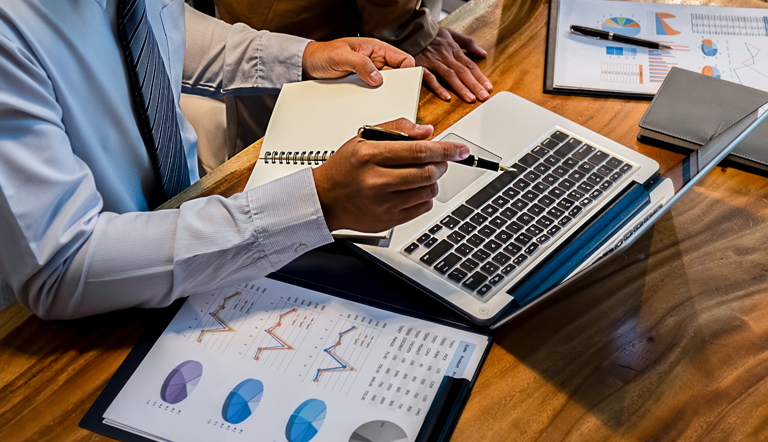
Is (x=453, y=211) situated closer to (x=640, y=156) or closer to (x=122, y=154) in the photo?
(x=640, y=156)

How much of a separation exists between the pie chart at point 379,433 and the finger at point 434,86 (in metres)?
0.66

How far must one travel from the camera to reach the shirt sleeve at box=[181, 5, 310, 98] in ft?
3.97

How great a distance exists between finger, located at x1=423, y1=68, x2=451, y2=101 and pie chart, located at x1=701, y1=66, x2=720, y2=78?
50 centimetres

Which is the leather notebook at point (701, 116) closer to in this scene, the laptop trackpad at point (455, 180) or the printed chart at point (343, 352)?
the laptop trackpad at point (455, 180)

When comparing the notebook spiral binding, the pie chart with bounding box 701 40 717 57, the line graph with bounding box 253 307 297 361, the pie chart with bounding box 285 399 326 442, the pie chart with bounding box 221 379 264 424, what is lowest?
the pie chart with bounding box 285 399 326 442

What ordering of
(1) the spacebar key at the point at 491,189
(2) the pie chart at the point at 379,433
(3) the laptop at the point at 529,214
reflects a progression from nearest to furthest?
1. (2) the pie chart at the point at 379,433
2. (3) the laptop at the point at 529,214
3. (1) the spacebar key at the point at 491,189

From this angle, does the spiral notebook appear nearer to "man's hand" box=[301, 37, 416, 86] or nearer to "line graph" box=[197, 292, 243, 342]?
"man's hand" box=[301, 37, 416, 86]

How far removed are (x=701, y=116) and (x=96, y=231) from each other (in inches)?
37.3

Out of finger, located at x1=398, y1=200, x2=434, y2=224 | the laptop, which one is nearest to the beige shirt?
the laptop

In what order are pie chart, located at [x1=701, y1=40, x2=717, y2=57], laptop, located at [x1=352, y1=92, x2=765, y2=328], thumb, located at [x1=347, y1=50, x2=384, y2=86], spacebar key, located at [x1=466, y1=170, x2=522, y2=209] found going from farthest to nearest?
pie chart, located at [x1=701, y1=40, x2=717, y2=57] < thumb, located at [x1=347, y1=50, x2=384, y2=86] < spacebar key, located at [x1=466, y1=170, x2=522, y2=209] < laptop, located at [x1=352, y1=92, x2=765, y2=328]

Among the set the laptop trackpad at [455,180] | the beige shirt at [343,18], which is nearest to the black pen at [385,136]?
the laptop trackpad at [455,180]

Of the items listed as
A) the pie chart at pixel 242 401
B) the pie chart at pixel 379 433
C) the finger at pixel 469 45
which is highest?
the finger at pixel 469 45

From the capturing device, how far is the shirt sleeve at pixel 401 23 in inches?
49.9

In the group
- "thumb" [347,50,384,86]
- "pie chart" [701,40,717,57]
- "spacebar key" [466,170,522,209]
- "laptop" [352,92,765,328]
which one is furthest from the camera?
"pie chart" [701,40,717,57]
